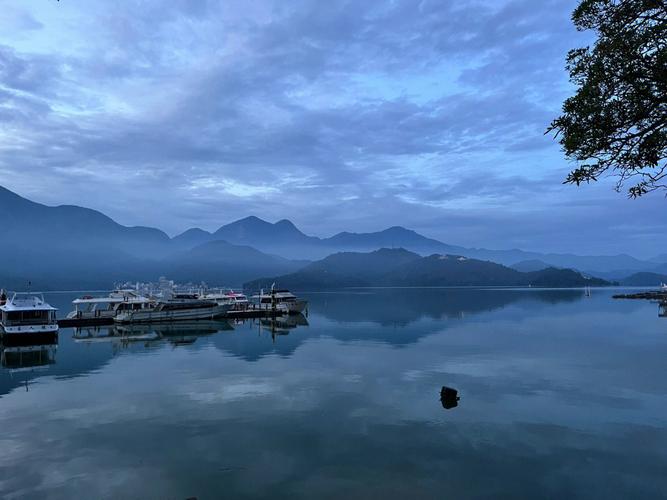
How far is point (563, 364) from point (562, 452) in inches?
1152

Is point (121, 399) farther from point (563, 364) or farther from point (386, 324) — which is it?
point (386, 324)

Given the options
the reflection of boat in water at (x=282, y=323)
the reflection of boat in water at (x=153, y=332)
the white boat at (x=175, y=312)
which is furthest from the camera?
the white boat at (x=175, y=312)

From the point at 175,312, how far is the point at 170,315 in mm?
1270

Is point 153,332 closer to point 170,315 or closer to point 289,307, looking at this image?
point 170,315

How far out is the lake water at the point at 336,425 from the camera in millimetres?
19672

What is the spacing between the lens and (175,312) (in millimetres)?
100812

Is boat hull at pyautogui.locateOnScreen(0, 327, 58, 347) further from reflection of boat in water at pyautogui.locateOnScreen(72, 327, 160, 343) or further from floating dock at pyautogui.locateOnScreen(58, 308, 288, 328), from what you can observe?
floating dock at pyautogui.locateOnScreen(58, 308, 288, 328)

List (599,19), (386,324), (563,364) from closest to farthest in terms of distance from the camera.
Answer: (599,19), (563,364), (386,324)

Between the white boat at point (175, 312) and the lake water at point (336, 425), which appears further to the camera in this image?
the white boat at point (175, 312)

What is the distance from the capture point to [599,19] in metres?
13.7

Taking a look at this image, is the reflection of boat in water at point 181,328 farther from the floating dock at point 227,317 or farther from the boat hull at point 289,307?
the boat hull at point 289,307

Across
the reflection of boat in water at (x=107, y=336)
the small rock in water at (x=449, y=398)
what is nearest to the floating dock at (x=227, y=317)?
the reflection of boat in water at (x=107, y=336)

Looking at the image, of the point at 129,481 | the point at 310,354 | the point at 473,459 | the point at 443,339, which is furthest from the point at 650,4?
the point at 443,339

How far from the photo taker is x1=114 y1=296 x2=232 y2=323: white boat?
314ft
